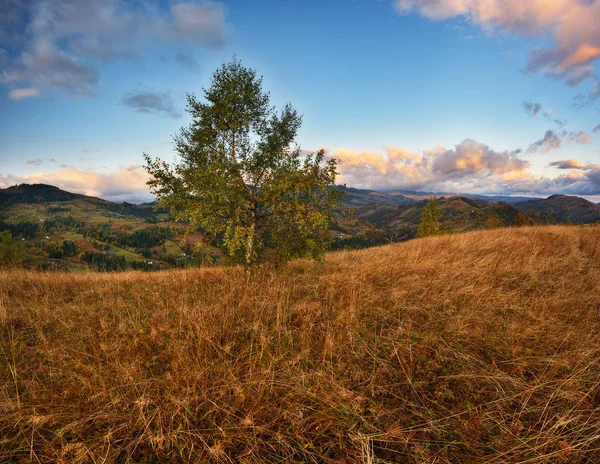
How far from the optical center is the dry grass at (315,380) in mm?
2490

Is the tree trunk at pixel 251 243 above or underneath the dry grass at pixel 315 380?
above

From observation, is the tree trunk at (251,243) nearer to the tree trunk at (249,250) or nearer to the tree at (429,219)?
the tree trunk at (249,250)

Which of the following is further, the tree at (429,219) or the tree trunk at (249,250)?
the tree at (429,219)

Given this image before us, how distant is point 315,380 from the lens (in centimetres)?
322

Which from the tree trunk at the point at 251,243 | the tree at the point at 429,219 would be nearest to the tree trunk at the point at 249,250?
the tree trunk at the point at 251,243

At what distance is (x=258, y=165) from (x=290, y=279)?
4248mm

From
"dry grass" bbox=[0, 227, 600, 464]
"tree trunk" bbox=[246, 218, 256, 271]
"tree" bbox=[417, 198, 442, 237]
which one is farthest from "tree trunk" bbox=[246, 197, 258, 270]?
"tree" bbox=[417, 198, 442, 237]

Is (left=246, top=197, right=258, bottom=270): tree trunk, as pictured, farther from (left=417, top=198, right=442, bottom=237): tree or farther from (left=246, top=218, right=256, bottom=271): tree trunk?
(left=417, top=198, right=442, bottom=237): tree

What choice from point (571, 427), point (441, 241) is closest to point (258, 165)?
point (571, 427)

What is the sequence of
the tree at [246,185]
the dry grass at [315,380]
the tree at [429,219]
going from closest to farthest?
1. the dry grass at [315,380]
2. the tree at [246,185]
3. the tree at [429,219]

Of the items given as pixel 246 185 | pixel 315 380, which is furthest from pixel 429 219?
pixel 315 380

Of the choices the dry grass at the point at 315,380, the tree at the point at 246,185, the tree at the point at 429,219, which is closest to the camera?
the dry grass at the point at 315,380

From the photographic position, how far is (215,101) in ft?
30.0

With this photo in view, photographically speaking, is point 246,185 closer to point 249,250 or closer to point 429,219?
point 249,250
